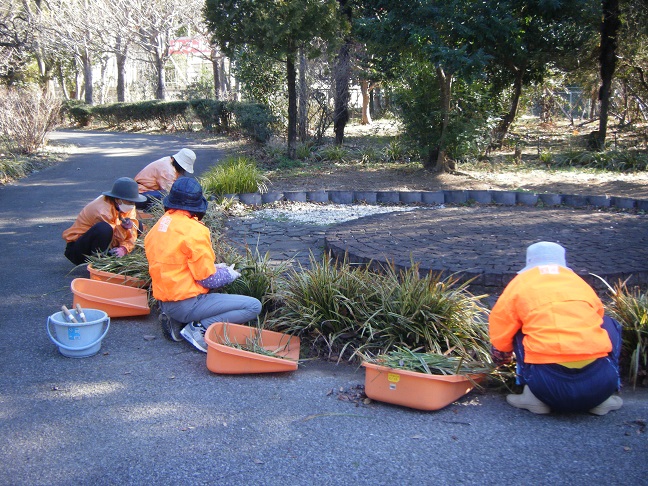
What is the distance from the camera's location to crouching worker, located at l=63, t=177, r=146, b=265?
19.7 ft

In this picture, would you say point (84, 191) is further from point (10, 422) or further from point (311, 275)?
point (10, 422)

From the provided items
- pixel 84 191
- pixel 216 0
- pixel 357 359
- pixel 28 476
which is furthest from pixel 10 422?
pixel 216 0

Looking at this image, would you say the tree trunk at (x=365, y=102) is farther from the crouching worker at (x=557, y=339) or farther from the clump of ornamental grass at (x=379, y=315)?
the crouching worker at (x=557, y=339)

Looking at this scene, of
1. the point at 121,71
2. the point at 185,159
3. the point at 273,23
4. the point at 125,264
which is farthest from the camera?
the point at 121,71

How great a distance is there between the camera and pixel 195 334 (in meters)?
4.54

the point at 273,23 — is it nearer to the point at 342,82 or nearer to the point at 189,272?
the point at 342,82

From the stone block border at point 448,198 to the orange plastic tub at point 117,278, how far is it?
12.9 feet

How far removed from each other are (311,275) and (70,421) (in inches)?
84.2

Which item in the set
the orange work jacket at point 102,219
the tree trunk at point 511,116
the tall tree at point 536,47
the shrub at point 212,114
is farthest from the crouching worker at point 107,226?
the shrub at point 212,114

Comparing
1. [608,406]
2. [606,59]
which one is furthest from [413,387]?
[606,59]

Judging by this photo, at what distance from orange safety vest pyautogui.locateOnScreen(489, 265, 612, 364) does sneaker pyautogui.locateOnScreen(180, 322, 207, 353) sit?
6.93 feet

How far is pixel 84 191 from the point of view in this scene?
11.0m

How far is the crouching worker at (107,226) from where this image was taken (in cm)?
600

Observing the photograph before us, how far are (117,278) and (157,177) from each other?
2.62 meters
